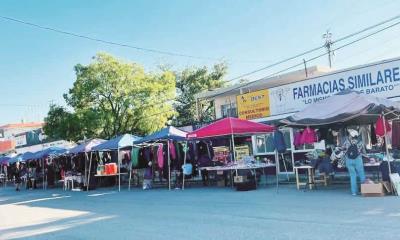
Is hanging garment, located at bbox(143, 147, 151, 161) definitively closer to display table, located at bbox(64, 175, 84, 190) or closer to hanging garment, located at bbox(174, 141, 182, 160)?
hanging garment, located at bbox(174, 141, 182, 160)

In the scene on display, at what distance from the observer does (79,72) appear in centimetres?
3206

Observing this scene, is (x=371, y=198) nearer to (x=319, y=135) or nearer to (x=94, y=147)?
(x=319, y=135)

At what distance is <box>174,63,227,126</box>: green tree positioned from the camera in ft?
156

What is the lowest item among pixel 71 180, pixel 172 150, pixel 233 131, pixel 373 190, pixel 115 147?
pixel 373 190

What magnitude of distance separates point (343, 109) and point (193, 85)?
3510 cm

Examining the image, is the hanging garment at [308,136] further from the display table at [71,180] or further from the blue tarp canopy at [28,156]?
the blue tarp canopy at [28,156]

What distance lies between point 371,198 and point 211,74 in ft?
124

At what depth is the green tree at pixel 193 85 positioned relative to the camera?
47.6 metres

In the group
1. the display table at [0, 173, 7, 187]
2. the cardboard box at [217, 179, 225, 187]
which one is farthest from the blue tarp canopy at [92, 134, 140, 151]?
the display table at [0, 173, 7, 187]

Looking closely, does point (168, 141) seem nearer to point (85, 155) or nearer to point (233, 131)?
point (233, 131)

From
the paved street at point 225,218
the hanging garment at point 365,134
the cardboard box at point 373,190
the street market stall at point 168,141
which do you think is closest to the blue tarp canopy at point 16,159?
the street market stall at point 168,141

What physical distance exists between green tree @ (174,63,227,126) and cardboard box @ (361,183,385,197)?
116 ft

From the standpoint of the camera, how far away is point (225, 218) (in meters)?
9.99

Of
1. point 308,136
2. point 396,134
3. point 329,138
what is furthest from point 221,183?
point 396,134
